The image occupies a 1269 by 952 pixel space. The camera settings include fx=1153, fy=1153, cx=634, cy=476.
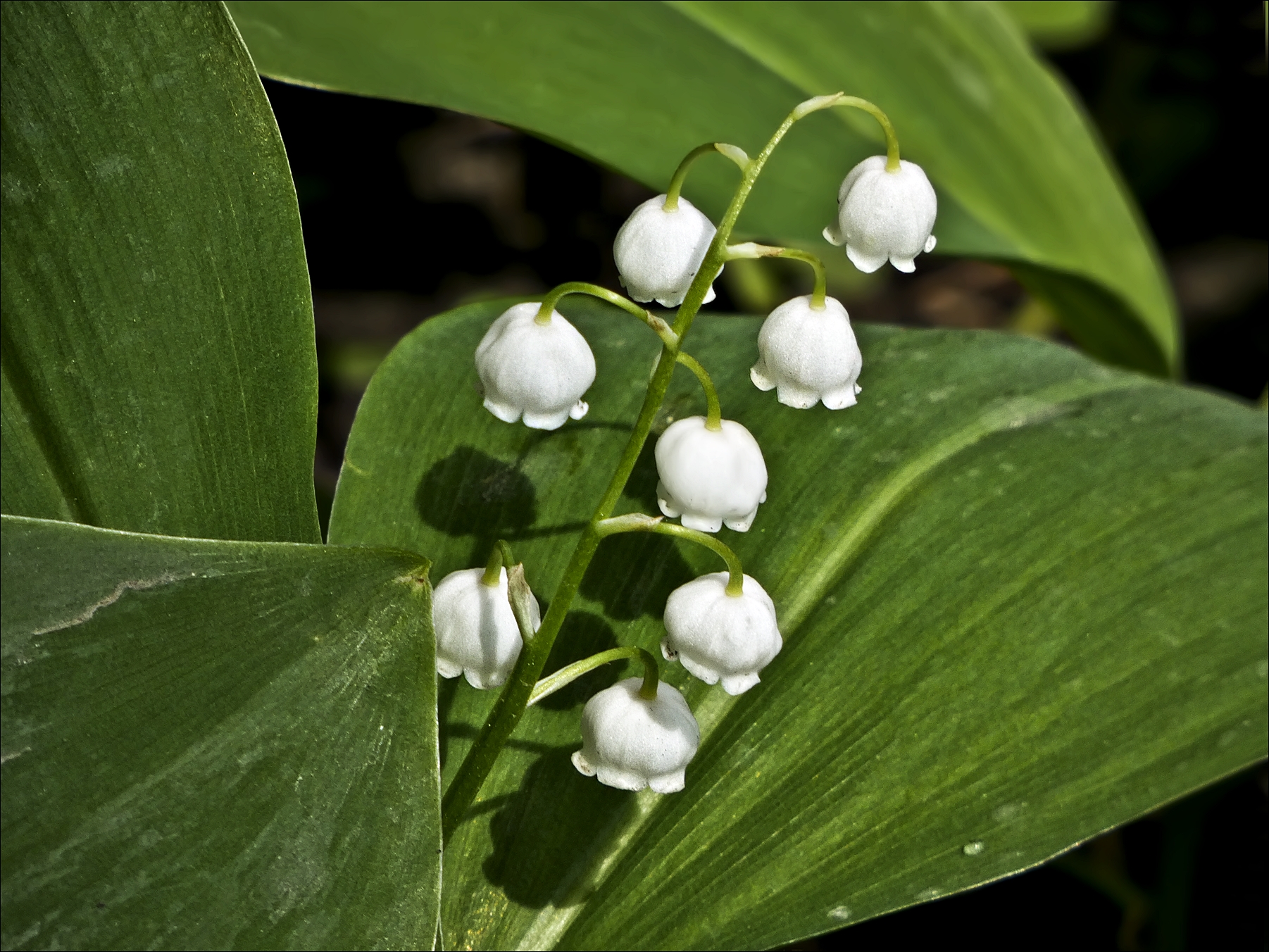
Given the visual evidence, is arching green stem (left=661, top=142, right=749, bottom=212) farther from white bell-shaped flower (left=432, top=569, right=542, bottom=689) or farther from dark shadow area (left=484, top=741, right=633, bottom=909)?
dark shadow area (left=484, top=741, right=633, bottom=909)

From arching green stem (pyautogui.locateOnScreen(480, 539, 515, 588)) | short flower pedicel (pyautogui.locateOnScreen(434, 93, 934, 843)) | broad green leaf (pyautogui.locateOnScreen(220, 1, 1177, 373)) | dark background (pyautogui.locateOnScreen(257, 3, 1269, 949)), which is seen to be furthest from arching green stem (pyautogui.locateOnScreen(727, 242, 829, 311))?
dark background (pyautogui.locateOnScreen(257, 3, 1269, 949))

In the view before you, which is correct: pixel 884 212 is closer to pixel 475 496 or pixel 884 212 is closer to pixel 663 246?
pixel 663 246

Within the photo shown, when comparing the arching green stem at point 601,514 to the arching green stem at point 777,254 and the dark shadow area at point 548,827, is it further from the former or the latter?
the dark shadow area at point 548,827

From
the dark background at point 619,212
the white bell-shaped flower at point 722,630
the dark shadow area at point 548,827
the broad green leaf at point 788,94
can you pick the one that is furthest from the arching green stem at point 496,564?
the dark background at point 619,212

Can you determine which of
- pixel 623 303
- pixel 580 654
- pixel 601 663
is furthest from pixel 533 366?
pixel 580 654

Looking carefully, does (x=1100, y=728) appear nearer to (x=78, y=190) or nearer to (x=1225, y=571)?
(x=1225, y=571)
